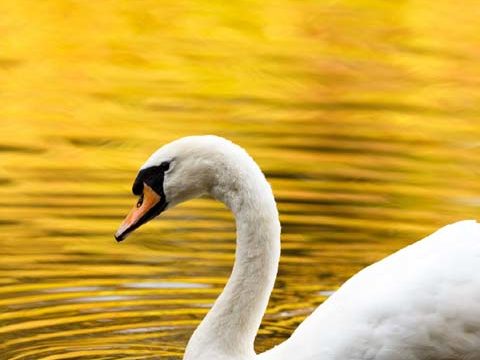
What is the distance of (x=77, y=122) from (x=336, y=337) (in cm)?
668

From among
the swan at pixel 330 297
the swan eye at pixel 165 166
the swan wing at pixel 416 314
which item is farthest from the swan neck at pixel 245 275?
the swan wing at pixel 416 314

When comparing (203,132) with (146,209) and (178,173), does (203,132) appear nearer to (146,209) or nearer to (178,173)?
(146,209)

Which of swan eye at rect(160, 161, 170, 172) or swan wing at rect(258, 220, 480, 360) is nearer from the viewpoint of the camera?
swan wing at rect(258, 220, 480, 360)

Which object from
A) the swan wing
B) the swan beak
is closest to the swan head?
the swan beak

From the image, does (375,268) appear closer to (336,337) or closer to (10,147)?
(336,337)

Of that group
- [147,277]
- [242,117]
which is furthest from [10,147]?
[147,277]

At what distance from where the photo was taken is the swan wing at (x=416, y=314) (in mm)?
6582

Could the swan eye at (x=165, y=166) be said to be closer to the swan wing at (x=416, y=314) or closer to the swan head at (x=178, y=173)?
the swan head at (x=178, y=173)

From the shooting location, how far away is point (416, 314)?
6594 millimetres

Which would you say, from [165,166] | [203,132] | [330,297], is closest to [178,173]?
[165,166]

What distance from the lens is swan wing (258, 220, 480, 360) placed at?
6582 millimetres

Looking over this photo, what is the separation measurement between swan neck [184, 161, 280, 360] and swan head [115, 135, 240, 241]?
0.10 m

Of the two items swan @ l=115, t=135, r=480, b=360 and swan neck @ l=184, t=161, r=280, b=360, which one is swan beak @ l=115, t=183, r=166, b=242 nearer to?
swan @ l=115, t=135, r=480, b=360

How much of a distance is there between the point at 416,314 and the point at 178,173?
127 centimetres
